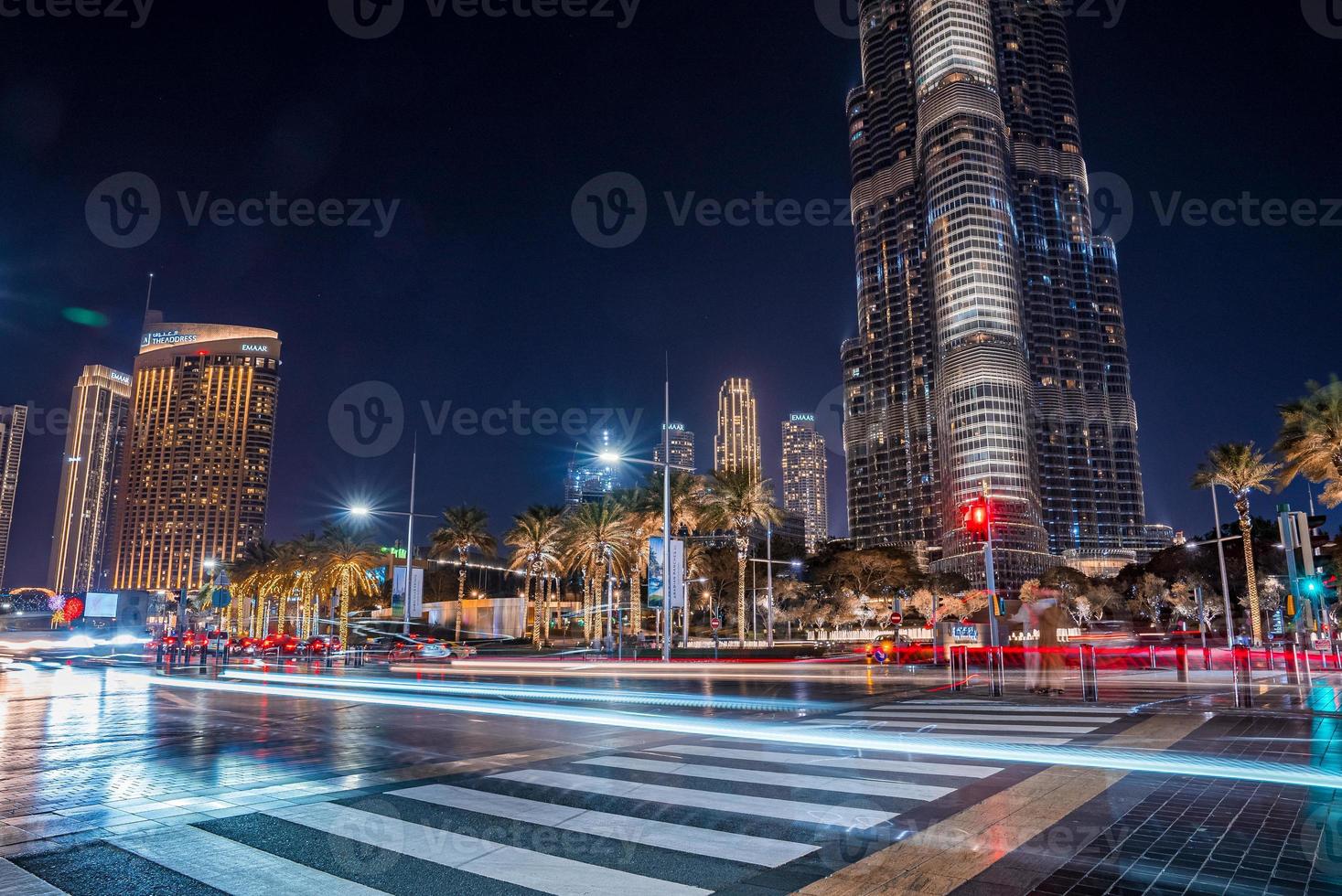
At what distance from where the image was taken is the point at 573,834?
644 centimetres

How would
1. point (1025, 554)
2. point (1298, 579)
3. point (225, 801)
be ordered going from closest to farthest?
point (225, 801), point (1298, 579), point (1025, 554)

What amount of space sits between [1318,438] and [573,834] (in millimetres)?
39519

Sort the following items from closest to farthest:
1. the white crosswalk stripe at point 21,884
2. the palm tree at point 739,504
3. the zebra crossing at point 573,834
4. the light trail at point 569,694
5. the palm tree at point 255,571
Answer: the white crosswalk stripe at point 21,884
the zebra crossing at point 573,834
the light trail at point 569,694
the palm tree at point 739,504
the palm tree at point 255,571

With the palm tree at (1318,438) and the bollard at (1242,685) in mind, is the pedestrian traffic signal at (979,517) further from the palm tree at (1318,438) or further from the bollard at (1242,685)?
the palm tree at (1318,438)

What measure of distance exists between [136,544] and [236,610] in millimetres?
111841

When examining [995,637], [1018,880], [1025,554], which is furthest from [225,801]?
[1025,554]

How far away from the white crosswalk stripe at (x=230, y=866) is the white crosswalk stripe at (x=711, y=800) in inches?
123

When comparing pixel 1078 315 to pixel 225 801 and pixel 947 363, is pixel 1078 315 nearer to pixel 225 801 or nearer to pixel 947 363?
pixel 947 363

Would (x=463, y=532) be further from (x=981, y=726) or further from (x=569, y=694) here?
(x=981, y=726)

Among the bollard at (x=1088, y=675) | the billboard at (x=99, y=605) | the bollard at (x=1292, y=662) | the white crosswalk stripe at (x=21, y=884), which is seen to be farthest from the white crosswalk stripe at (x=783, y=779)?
the billboard at (x=99, y=605)

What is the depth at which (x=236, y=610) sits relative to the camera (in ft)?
367

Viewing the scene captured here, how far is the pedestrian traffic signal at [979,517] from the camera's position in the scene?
16953 mm

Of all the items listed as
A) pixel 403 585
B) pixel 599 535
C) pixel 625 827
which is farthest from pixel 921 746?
pixel 599 535

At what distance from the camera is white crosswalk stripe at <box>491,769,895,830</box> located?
6.84 m
